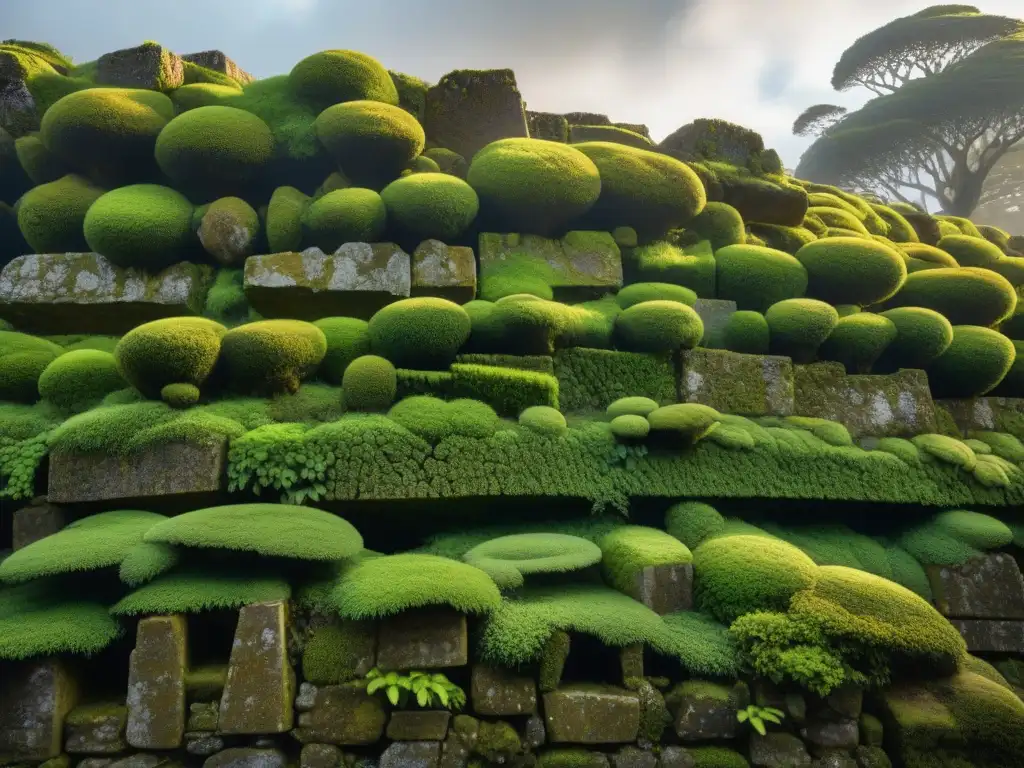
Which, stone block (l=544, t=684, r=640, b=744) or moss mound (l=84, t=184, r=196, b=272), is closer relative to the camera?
stone block (l=544, t=684, r=640, b=744)

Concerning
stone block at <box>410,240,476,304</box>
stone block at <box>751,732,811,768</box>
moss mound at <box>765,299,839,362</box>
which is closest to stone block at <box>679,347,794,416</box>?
moss mound at <box>765,299,839,362</box>

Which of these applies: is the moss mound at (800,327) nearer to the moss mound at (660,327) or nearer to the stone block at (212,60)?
the moss mound at (660,327)

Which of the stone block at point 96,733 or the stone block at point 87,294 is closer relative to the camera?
the stone block at point 96,733

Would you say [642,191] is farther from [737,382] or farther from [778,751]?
[778,751]

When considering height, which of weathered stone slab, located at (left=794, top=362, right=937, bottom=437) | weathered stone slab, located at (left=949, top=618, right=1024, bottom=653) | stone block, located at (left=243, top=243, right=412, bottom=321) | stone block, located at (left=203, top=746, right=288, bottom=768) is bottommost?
weathered stone slab, located at (left=949, top=618, right=1024, bottom=653)

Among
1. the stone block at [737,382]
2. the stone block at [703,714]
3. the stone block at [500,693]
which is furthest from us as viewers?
the stone block at [737,382]

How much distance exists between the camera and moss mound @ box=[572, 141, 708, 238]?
11461mm

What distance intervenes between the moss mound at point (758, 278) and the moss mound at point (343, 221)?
584 cm

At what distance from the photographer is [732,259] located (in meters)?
11.4

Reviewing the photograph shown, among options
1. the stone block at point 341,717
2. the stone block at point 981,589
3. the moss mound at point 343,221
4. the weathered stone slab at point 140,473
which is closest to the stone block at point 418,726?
the stone block at point 341,717

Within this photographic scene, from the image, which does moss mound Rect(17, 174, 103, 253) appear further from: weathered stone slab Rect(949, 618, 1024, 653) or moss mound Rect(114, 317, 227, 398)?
weathered stone slab Rect(949, 618, 1024, 653)

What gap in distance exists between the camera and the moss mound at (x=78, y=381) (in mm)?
7730

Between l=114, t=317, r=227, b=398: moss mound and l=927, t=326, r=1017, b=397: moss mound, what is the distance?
10.5 metres

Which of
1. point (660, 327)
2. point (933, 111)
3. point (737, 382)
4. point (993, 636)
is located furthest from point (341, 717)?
point (933, 111)
